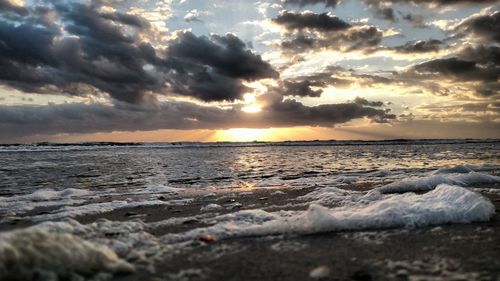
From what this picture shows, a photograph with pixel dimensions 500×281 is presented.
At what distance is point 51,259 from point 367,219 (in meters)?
3.98

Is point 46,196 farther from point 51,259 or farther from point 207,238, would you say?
point 51,259

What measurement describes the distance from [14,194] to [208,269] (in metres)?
10.3

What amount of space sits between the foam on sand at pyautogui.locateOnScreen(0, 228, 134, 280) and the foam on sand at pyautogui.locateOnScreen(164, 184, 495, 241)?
1.39 meters

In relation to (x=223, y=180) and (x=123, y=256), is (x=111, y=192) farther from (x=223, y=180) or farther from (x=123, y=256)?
(x=123, y=256)

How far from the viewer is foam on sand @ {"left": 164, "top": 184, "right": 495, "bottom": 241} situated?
5191 millimetres

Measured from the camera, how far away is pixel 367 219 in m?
5.43

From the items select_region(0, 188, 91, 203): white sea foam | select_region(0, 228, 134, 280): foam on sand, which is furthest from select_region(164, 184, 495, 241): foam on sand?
select_region(0, 188, 91, 203): white sea foam

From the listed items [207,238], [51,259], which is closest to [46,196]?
[207,238]

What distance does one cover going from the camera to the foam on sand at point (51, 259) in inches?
127

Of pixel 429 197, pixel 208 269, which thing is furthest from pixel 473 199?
pixel 208 269

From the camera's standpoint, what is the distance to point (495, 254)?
3904 millimetres

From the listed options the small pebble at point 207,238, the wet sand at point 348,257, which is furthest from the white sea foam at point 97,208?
the small pebble at point 207,238

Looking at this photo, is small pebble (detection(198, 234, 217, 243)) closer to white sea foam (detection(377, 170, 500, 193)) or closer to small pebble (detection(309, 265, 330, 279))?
small pebble (detection(309, 265, 330, 279))

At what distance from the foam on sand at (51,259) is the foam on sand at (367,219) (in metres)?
1.39
